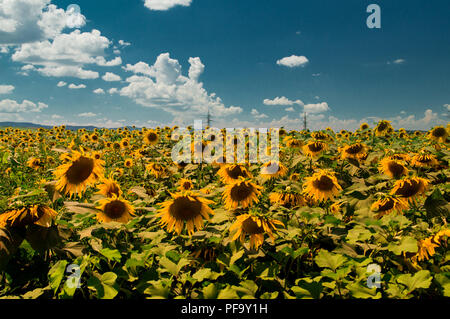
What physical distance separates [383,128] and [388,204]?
5.73m

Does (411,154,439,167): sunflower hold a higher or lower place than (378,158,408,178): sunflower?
higher

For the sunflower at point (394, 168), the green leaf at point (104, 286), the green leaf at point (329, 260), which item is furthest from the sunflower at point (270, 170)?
the green leaf at point (104, 286)

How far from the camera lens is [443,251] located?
8.26ft

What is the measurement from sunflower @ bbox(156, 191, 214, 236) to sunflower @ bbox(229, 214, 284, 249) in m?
0.39

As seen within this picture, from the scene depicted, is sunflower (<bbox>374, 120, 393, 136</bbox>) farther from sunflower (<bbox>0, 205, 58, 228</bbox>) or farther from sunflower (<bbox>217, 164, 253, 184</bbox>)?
sunflower (<bbox>0, 205, 58, 228</bbox>)

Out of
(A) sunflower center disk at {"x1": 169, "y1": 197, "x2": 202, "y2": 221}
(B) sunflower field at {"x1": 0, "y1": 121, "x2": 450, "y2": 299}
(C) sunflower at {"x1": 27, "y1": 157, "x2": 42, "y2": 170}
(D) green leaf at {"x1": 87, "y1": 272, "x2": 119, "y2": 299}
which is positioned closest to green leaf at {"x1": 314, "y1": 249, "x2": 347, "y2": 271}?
(B) sunflower field at {"x1": 0, "y1": 121, "x2": 450, "y2": 299}

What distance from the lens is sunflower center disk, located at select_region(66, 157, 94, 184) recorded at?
8.69ft

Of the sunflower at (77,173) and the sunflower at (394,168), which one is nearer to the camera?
the sunflower at (77,173)

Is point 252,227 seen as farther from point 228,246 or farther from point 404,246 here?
point 404,246


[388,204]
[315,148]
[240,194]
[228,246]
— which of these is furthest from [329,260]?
[315,148]

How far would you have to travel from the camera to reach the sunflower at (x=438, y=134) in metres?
6.95

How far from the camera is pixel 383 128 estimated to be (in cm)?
771

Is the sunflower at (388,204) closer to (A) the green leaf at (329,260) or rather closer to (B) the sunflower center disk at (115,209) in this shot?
(A) the green leaf at (329,260)

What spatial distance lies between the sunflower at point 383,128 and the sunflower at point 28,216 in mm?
8249
